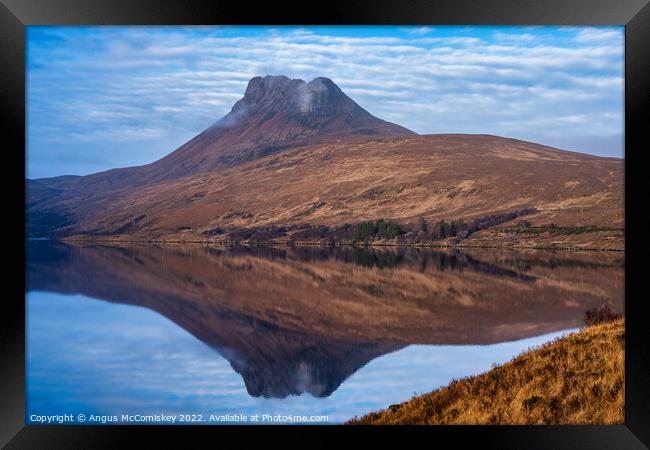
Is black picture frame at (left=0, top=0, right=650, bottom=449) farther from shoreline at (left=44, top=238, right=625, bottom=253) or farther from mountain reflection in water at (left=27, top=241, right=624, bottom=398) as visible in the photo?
shoreline at (left=44, top=238, right=625, bottom=253)

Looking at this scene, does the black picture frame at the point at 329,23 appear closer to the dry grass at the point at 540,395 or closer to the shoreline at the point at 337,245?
the dry grass at the point at 540,395

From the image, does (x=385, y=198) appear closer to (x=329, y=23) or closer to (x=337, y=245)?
(x=337, y=245)

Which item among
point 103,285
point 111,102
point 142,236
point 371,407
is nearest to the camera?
point 371,407

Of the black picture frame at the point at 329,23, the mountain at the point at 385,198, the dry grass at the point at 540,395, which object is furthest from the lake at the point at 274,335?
the mountain at the point at 385,198

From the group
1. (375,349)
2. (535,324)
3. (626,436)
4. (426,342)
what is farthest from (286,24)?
(535,324)

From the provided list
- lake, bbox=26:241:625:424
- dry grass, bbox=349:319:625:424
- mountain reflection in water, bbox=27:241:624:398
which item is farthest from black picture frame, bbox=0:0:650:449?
mountain reflection in water, bbox=27:241:624:398

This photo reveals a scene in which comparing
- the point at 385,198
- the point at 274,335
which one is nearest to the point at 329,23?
the point at 274,335

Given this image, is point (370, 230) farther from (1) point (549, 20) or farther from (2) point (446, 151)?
(1) point (549, 20)
